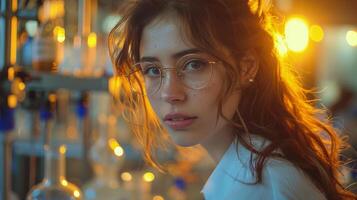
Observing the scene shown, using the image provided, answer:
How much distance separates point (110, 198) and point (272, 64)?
656 mm

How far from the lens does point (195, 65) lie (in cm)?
82

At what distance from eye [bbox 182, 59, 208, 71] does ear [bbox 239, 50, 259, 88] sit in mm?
67

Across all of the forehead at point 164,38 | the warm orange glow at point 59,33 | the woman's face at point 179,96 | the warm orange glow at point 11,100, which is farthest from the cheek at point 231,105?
the warm orange glow at point 59,33

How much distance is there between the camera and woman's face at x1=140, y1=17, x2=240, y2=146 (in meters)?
0.81

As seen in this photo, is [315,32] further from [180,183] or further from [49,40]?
[49,40]

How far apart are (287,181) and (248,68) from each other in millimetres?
189

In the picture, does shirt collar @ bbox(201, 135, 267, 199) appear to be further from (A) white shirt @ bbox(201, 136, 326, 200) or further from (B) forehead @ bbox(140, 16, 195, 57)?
(B) forehead @ bbox(140, 16, 195, 57)

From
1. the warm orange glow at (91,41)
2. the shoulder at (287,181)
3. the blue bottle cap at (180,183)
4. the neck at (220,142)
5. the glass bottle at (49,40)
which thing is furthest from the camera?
the blue bottle cap at (180,183)

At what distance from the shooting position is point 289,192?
0.76m

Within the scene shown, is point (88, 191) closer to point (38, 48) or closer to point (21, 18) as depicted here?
point (38, 48)

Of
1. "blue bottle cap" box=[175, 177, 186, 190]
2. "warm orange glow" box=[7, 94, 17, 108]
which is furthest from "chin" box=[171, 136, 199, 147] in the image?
"blue bottle cap" box=[175, 177, 186, 190]

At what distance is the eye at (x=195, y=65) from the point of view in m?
0.81

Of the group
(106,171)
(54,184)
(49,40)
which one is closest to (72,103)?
(106,171)

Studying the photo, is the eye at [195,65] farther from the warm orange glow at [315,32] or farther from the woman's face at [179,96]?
the warm orange glow at [315,32]
